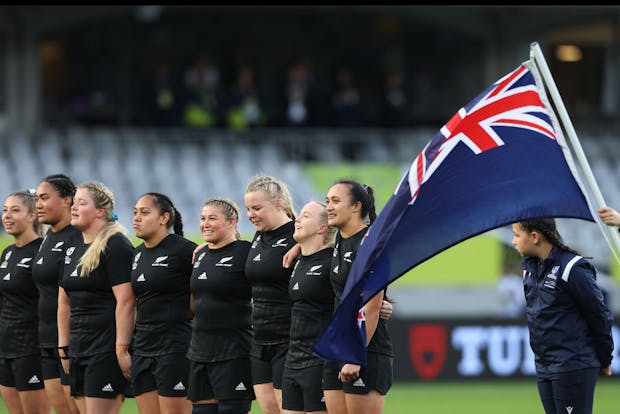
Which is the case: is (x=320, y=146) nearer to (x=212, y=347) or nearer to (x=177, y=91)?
(x=177, y=91)

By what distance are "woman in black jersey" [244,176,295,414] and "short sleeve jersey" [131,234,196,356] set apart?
1.85ft

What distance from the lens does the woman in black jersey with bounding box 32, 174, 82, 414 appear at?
9.34 metres

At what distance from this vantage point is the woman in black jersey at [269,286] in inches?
335

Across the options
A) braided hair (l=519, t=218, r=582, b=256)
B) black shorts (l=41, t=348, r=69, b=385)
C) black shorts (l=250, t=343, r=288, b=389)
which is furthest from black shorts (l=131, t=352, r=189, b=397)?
braided hair (l=519, t=218, r=582, b=256)

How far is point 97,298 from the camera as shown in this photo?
29.5 ft

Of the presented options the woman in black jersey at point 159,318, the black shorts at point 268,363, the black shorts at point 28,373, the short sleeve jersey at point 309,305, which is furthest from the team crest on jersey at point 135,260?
the black shorts at point 28,373

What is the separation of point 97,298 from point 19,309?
110 centimetres

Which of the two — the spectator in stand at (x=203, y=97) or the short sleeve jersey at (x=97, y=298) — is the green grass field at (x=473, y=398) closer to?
the short sleeve jersey at (x=97, y=298)

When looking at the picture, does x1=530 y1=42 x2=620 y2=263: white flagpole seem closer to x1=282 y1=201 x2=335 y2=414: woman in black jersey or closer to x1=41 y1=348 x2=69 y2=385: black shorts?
x1=282 y1=201 x2=335 y2=414: woman in black jersey

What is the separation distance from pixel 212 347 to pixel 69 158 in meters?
13.2

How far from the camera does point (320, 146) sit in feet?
74.8

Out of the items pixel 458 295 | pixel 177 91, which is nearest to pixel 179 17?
pixel 177 91

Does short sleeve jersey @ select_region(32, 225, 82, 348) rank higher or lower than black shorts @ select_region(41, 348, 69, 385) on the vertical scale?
higher

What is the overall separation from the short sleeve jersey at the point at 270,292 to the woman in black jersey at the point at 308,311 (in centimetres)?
25
